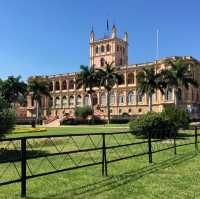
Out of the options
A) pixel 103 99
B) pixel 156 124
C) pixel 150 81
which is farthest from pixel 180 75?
pixel 103 99

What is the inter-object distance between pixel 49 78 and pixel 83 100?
16.7 meters

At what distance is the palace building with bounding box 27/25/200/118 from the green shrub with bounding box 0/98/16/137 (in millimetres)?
66580

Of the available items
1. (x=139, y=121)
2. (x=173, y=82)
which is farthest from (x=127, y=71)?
(x=139, y=121)

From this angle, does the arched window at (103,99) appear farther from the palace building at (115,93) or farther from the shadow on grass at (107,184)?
the shadow on grass at (107,184)

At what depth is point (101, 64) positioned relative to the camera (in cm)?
12050

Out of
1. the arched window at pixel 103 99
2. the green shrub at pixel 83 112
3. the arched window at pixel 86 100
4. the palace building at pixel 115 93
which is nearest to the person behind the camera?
the green shrub at pixel 83 112

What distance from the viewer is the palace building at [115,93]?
90.0m

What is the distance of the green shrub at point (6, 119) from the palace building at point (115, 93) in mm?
66580

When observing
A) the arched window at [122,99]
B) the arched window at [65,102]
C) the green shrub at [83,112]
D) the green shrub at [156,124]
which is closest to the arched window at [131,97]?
the arched window at [122,99]

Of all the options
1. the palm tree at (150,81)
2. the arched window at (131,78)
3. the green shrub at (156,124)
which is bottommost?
the green shrub at (156,124)

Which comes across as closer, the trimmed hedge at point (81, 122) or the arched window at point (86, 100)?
the trimmed hedge at point (81, 122)

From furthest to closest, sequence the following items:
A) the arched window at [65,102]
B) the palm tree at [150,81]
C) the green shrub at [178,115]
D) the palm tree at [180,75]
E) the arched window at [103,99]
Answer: the arched window at [65,102], the arched window at [103,99], the palm tree at [150,81], the palm tree at [180,75], the green shrub at [178,115]

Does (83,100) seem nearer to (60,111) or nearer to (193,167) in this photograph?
(60,111)

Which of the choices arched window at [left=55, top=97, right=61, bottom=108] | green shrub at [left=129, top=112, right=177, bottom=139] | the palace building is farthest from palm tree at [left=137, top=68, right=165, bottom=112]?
arched window at [left=55, top=97, right=61, bottom=108]
